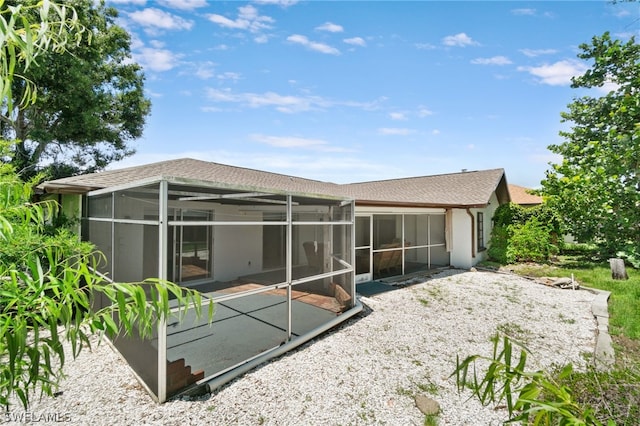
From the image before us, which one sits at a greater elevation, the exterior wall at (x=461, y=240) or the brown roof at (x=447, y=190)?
the brown roof at (x=447, y=190)

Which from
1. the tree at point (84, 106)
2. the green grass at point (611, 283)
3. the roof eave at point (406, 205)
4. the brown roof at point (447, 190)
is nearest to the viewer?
the green grass at point (611, 283)

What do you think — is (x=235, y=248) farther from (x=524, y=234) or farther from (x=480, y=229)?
(x=524, y=234)

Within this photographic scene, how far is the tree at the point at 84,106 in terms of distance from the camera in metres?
11.5

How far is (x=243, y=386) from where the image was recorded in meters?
4.19

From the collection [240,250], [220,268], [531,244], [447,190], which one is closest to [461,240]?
[531,244]

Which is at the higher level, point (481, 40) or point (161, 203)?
point (481, 40)

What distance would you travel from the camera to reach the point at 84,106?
1280 centimetres

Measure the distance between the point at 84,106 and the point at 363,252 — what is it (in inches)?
521

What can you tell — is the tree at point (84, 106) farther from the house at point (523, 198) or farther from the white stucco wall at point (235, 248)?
the house at point (523, 198)

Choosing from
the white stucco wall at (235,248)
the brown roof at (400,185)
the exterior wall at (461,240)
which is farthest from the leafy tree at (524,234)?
the white stucco wall at (235,248)

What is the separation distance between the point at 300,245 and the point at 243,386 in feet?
14.6

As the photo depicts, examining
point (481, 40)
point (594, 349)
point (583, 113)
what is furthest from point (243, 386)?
point (583, 113)

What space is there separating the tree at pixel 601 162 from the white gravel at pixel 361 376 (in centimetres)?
505

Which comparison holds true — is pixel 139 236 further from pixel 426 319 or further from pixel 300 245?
pixel 426 319
